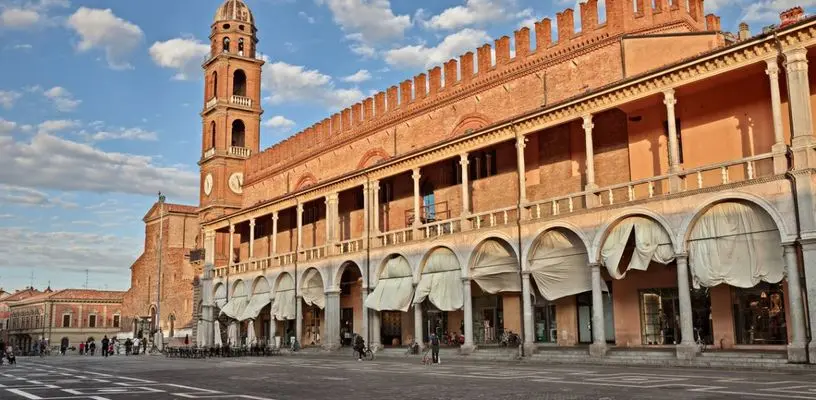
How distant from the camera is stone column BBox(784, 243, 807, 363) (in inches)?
641

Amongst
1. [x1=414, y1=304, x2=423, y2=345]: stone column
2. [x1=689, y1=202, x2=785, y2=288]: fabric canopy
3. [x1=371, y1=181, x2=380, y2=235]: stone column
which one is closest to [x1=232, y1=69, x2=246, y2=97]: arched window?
[x1=371, y1=181, x2=380, y2=235]: stone column

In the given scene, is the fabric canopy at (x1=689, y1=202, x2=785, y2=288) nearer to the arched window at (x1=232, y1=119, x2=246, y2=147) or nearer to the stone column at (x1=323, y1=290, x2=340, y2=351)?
the stone column at (x1=323, y1=290, x2=340, y2=351)

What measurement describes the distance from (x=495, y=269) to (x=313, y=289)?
12.4m

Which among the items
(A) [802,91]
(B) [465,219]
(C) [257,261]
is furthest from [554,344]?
(C) [257,261]

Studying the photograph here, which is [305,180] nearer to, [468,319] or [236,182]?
[236,182]

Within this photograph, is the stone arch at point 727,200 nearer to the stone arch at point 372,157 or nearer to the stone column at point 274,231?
the stone arch at point 372,157

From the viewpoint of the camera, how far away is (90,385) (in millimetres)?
16781

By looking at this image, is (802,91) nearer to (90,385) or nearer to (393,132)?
(90,385)

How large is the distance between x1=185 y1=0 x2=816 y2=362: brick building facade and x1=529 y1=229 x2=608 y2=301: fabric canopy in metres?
0.05

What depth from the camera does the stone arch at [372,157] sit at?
36500mm

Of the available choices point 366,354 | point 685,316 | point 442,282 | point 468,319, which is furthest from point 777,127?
point 366,354

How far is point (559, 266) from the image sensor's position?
2314 centimetres

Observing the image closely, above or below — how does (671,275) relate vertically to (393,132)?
below

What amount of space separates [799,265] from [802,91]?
4171mm
